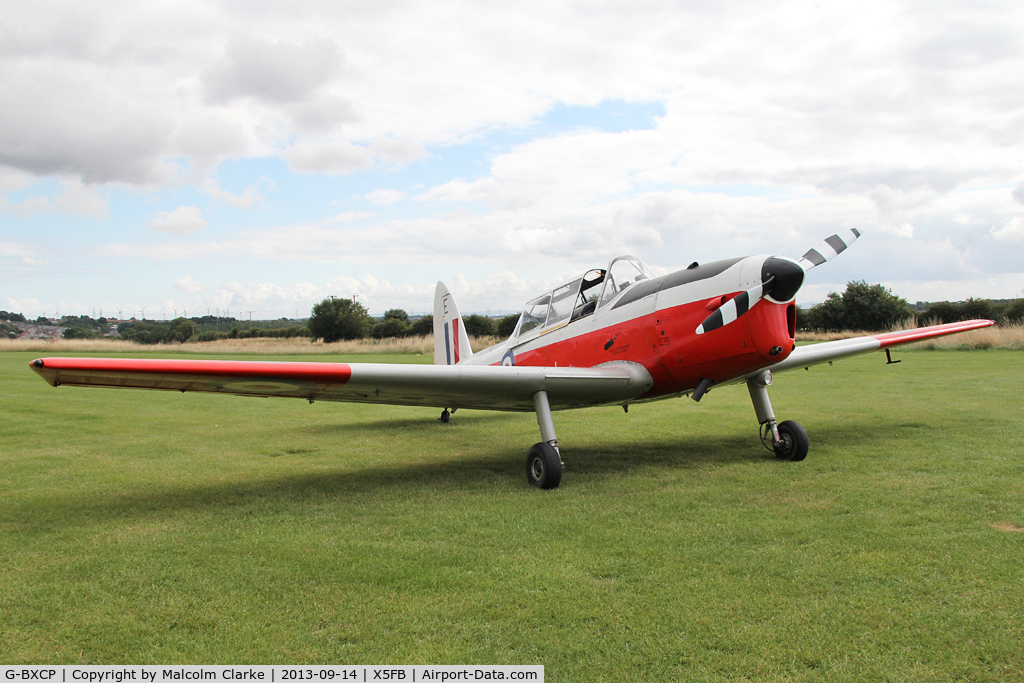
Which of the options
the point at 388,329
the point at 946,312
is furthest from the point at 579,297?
the point at 388,329

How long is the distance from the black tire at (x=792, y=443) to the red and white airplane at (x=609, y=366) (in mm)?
12

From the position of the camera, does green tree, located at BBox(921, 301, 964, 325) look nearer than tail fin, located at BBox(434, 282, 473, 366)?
No

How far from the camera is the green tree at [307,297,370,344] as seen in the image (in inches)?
2640

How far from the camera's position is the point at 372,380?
5.84 meters

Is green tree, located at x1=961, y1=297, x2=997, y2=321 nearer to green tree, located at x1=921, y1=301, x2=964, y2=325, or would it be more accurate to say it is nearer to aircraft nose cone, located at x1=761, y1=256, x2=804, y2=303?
green tree, located at x1=921, y1=301, x2=964, y2=325

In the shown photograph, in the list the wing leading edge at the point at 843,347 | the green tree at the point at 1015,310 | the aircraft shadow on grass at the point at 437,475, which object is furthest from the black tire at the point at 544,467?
the green tree at the point at 1015,310

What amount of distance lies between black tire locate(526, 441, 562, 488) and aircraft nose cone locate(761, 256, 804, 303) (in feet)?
8.37

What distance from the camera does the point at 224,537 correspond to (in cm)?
435

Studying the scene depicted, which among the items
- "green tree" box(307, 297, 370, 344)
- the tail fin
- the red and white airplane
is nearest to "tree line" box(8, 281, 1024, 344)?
"green tree" box(307, 297, 370, 344)

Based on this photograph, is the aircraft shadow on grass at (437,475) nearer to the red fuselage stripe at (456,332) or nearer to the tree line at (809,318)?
the red fuselage stripe at (456,332)

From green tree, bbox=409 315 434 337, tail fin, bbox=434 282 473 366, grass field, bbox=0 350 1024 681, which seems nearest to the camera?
grass field, bbox=0 350 1024 681

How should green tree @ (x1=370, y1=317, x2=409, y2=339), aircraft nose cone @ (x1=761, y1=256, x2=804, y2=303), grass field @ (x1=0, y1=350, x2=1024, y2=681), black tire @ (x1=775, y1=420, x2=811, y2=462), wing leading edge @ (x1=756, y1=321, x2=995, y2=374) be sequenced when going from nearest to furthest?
grass field @ (x1=0, y1=350, x2=1024, y2=681)
aircraft nose cone @ (x1=761, y1=256, x2=804, y2=303)
black tire @ (x1=775, y1=420, x2=811, y2=462)
wing leading edge @ (x1=756, y1=321, x2=995, y2=374)
green tree @ (x1=370, y1=317, x2=409, y2=339)

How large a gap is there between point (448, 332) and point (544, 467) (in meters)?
6.13

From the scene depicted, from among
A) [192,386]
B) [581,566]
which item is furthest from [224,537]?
[581,566]
